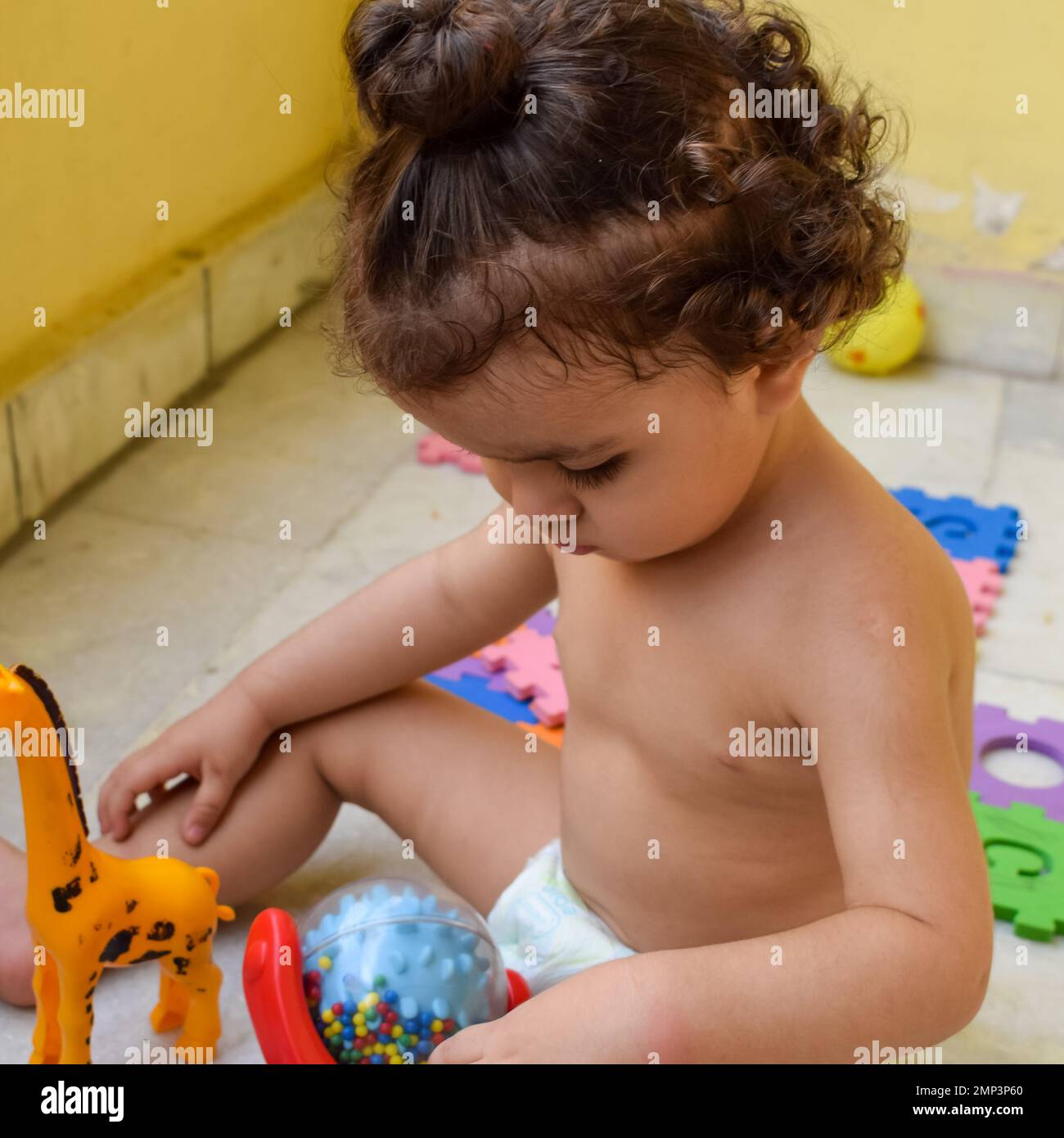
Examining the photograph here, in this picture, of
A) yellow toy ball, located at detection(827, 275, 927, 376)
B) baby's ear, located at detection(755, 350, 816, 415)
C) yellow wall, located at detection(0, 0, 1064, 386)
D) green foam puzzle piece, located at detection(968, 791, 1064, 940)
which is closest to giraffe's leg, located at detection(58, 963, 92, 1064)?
baby's ear, located at detection(755, 350, 816, 415)

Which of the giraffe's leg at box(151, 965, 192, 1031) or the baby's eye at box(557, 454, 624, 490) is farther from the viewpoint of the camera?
the giraffe's leg at box(151, 965, 192, 1031)

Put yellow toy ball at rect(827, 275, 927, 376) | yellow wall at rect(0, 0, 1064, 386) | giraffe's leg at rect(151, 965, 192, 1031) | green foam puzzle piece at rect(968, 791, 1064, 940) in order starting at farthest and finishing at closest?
yellow toy ball at rect(827, 275, 927, 376) < yellow wall at rect(0, 0, 1064, 386) < green foam puzzle piece at rect(968, 791, 1064, 940) < giraffe's leg at rect(151, 965, 192, 1031)

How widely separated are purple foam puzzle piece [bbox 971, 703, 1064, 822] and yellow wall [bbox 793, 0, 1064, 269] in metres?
0.77

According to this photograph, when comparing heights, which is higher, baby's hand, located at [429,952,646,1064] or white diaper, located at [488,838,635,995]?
baby's hand, located at [429,952,646,1064]

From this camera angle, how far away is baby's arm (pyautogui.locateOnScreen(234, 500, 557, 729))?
980mm

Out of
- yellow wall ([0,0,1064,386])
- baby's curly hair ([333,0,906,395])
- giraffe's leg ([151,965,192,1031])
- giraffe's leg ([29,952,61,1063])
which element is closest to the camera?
baby's curly hair ([333,0,906,395])

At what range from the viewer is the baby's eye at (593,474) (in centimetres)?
67

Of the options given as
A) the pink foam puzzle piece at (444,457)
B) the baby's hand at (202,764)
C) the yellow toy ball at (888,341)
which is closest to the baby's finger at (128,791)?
the baby's hand at (202,764)

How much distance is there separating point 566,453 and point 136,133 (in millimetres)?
1060

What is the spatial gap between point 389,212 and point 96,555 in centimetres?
90

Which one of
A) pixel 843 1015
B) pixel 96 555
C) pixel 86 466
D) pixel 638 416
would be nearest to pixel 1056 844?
pixel 843 1015

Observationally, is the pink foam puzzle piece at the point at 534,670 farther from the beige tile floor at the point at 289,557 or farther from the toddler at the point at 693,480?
the toddler at the point at 693,480

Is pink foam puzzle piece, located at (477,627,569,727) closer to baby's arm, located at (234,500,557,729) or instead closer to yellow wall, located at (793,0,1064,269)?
baby's arm, located at (234,500,557,729)

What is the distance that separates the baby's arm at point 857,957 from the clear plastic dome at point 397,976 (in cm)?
5
